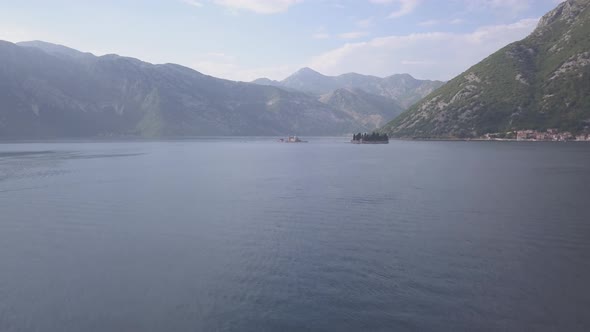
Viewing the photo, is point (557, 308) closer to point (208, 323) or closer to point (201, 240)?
point (208, 323)

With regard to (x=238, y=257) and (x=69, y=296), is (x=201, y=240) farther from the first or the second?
(x=69, y=296)

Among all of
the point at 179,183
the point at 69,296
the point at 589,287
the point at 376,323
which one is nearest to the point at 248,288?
the point at 376,323

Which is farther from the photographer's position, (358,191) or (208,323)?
(358,191)

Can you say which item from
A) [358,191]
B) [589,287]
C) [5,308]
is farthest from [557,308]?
[358,191]

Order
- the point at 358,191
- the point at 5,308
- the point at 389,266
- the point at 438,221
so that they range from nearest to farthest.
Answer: the point at 5,308 → the point at 389,266 → the point at 438,221 → the point at 358,191

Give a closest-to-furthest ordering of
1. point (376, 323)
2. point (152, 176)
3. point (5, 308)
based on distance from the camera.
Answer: point (376, 323) < point (5, 308) < point (152, 176)

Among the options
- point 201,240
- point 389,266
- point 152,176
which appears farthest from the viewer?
point 152,176
